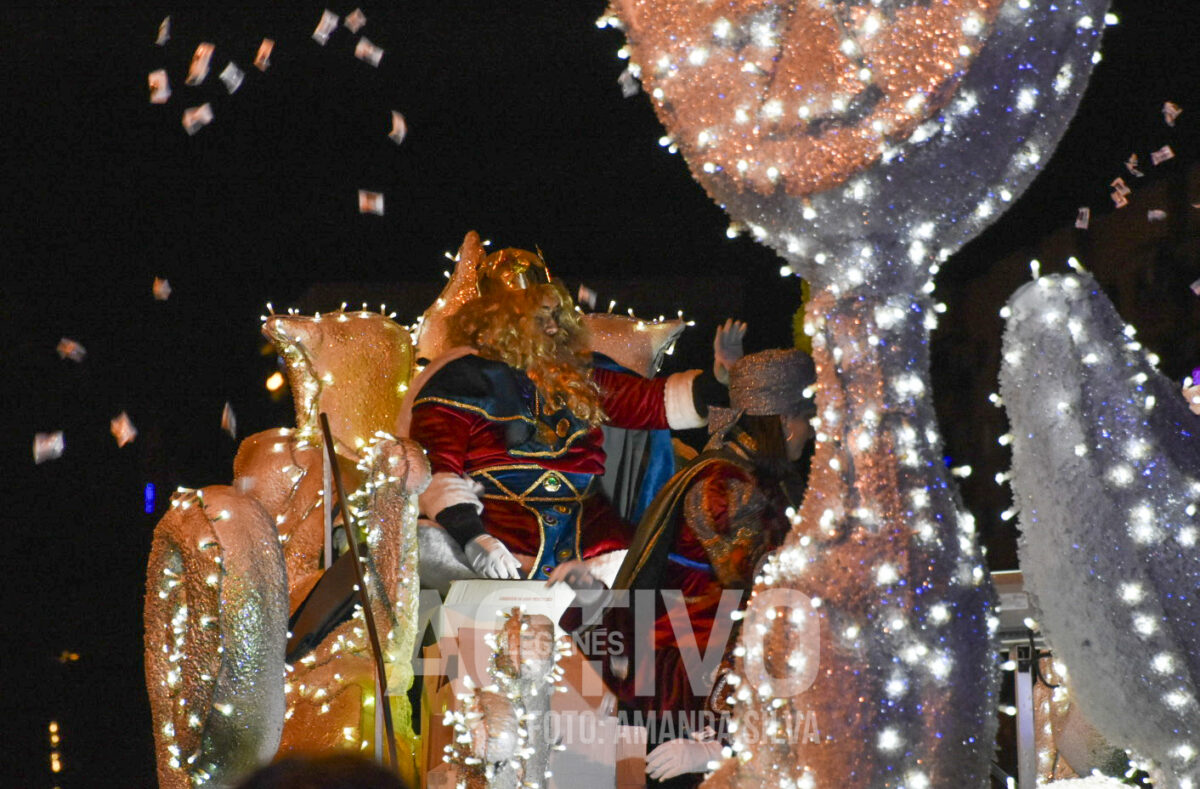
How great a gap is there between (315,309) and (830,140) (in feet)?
10.9

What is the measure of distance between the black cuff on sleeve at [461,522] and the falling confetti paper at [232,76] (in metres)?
1.63

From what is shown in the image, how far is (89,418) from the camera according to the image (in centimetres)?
529

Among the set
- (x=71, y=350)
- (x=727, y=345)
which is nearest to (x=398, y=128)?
(x=727, y=345)

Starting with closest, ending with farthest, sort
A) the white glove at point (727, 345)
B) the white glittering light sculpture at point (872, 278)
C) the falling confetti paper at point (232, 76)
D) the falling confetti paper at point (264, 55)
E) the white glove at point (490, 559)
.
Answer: the white glittering light sculpture at point (872, 278) → the white glove at point (490, 559) → the white glove at point (727, 345) → the falling confetti paper at point (232, 76) → the falling confetti paper at point (264, 55)

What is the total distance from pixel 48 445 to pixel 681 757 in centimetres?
346

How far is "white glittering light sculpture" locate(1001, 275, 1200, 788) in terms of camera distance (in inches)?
70.1

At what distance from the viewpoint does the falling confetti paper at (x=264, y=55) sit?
4.31 metres

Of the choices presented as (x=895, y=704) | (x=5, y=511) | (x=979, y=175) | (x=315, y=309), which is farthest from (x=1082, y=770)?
(x=5, y=511)

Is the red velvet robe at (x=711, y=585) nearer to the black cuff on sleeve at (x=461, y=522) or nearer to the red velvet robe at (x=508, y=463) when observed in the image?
the black cuff on sleeve at (x=461, y=522)

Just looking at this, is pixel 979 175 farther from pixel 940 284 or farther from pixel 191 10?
pixel 940 284

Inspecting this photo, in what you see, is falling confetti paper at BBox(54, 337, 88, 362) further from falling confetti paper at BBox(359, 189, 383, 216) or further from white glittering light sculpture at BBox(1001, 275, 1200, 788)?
white glittering light sculpture at BBox(1001, 275, 1200, 788)

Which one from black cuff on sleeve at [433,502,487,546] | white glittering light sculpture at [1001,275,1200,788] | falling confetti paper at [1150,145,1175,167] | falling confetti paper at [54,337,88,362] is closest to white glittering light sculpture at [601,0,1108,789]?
white glittering light sculpture at [1001,275,1200,788]

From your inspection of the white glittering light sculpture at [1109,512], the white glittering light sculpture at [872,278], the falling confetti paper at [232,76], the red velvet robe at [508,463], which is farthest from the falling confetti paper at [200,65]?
the white glittering light sculpture at [1109,512]

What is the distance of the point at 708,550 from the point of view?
2.84 meters
